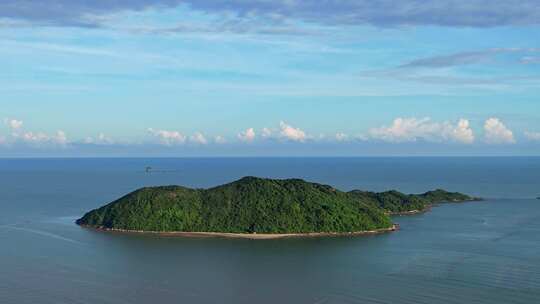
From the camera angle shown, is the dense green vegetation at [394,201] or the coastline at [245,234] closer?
the coastline at [245,234]

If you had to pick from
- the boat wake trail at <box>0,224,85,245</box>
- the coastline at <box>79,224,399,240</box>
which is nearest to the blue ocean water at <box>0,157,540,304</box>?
the boat wake trail at <box>0,224,85,245</box>

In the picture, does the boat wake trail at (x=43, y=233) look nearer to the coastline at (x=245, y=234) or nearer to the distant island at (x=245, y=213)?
the coastline at (x=245, y=234)

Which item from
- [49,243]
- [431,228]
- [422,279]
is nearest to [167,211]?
[49,243]

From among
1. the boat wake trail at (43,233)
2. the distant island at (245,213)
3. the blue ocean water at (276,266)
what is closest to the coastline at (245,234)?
the distant island at (245,213)

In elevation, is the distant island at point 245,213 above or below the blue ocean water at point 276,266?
Answer: above

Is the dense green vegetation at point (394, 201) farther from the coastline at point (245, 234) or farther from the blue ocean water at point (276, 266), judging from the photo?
the coastline at point (245, 234)

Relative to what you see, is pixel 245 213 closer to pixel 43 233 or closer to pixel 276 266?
pixel 276 266

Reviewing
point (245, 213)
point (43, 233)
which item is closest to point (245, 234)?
point (245, 213)

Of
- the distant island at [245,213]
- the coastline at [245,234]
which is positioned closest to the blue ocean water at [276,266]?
the coastline at [245,234]

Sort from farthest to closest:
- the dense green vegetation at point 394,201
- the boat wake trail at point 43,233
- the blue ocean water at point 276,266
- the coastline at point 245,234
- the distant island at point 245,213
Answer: the dense green vegetation at point 394,201 → the distant island at point 245,213 → the coastline at point 245,234 → the boat wake trail at point 43,233 → the blue ocean water at point 276,266

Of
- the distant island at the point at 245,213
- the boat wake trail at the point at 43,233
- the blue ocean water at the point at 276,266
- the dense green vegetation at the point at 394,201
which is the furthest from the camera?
the dense green vegetation at the point at 394,201
